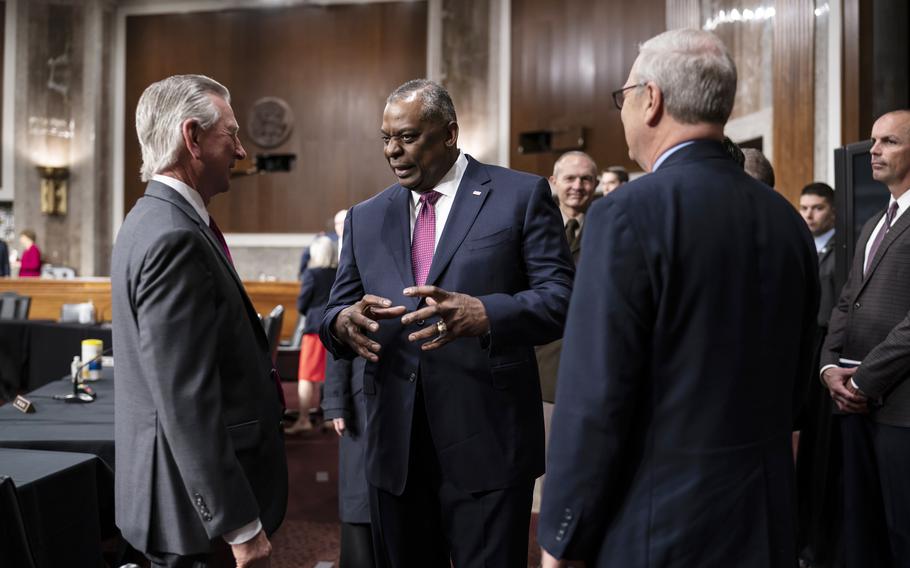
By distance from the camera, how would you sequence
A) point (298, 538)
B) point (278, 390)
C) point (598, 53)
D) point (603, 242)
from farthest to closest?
1. point (598, 53)
2. point (298, 538)
3. point (278, 390)
4. point (603, 242)

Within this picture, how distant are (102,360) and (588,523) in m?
3.49

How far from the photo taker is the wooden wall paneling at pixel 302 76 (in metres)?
12.5

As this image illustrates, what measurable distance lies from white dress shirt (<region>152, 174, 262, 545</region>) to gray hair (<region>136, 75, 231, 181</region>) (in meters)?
0.04

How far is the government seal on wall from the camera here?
12.8 meters

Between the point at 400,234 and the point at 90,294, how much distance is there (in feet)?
30.7

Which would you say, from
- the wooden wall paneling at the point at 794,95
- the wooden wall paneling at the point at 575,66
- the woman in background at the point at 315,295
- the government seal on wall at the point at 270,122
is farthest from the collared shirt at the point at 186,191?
the government seal on wall at the point at 270,122

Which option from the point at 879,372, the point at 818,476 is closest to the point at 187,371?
the point at 879,372

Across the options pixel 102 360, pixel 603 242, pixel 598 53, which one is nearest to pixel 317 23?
pixel 598 53

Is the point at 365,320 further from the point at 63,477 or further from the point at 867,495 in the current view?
the point at 867,495

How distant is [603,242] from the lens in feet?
4.00

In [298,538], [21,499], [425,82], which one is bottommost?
[298,538]

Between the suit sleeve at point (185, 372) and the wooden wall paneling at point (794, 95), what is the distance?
5.78m

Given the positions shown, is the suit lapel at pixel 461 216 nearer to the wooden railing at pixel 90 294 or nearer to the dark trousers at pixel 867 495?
the dark trousers at pixel 867 495

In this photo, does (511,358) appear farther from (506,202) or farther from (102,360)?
(102,360)
